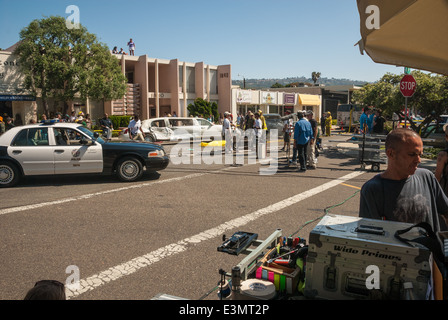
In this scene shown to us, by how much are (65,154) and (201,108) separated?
98.0 feet

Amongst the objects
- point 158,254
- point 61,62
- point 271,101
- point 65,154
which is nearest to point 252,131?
point 65,154

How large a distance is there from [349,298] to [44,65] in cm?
2856

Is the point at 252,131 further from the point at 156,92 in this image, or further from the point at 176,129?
the point at 156,92

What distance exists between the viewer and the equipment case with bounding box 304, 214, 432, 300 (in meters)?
2.01

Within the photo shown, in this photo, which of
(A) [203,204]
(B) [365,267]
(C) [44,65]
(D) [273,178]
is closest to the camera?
(B) [365,267]

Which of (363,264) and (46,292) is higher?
(363,264)

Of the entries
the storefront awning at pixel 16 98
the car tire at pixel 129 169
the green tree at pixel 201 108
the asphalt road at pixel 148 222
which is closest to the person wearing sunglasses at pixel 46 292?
the asphalt road at pixel 148 222

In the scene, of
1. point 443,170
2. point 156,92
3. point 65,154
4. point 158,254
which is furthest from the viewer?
point 156,92

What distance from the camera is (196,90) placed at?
41375mm

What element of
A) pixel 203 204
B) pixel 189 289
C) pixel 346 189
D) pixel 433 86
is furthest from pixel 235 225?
pixel 433 86

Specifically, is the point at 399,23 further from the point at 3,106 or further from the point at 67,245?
the point at 3,106

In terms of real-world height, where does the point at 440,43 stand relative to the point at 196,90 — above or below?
below

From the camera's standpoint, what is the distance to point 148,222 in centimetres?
650

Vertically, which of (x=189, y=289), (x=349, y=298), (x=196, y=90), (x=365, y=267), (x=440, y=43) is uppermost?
(x=196, y=90)
